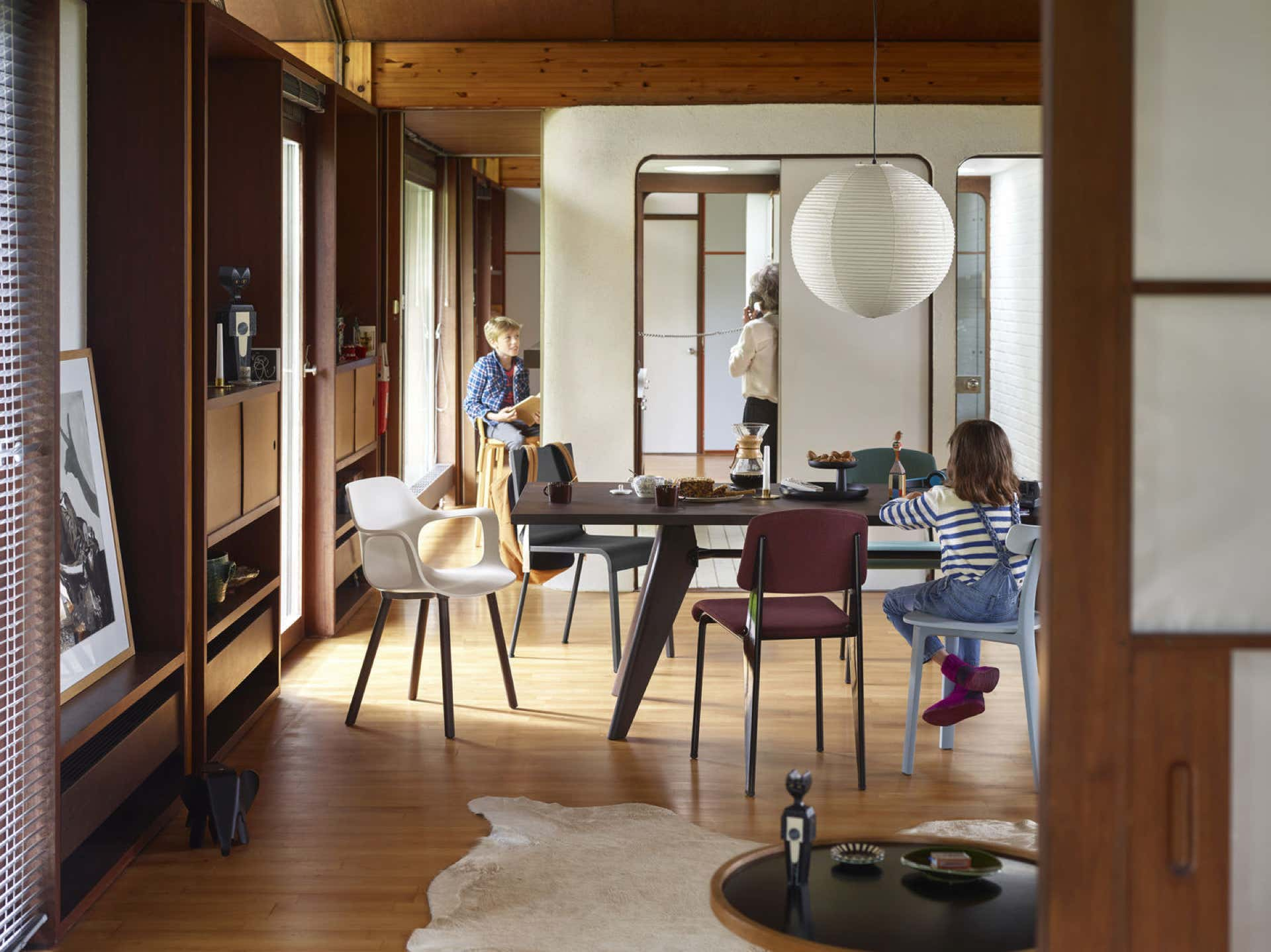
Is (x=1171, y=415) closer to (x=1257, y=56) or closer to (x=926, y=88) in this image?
(x=1257, y=56)

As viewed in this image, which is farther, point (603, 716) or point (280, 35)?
point (280, 35)

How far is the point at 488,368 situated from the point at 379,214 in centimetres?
107

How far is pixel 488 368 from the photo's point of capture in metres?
8.15

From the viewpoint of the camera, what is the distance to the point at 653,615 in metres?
5.02

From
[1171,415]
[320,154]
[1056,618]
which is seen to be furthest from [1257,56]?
[320,154]

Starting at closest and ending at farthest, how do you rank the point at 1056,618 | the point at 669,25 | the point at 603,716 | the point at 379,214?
1. the point at 1056,618
2. the point at 603,716
3. the point at 669,25
4. the point at 379,214

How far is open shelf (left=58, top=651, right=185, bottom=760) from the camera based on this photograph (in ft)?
11.1

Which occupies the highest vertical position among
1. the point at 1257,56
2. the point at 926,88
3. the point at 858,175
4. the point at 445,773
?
the point at 926,88

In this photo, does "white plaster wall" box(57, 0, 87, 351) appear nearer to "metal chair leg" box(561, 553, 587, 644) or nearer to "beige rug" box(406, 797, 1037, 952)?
"beige rug" box(406, 797, 1037, 952)

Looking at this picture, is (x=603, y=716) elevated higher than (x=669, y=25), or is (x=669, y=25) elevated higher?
(x=669, y=25)

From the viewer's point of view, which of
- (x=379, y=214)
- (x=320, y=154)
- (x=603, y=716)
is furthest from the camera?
(x=379, y=214)

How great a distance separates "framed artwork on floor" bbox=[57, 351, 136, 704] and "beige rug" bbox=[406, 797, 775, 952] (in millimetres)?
1109

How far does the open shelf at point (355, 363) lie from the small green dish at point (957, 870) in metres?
4.40

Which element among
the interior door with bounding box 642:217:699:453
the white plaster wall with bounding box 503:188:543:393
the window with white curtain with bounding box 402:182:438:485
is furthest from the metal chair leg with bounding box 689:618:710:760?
the white plaster wall with bounding box 503:188:543:393
